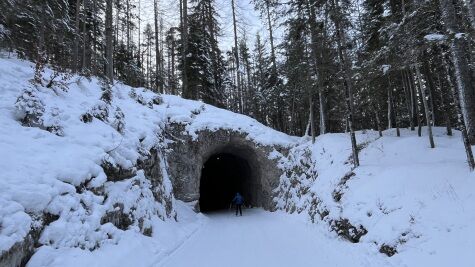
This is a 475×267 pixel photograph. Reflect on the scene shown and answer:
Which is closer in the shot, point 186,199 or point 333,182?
point 333,182

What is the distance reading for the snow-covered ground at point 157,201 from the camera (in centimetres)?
662

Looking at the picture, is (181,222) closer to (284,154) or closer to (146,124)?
(146,124)

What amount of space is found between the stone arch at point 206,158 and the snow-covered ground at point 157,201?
3193 mm

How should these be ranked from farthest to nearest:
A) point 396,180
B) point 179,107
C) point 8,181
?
point 179,107 → point 396,180 → point 8,181

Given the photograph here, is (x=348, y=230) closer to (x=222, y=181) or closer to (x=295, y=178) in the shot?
(x=295, y=178)

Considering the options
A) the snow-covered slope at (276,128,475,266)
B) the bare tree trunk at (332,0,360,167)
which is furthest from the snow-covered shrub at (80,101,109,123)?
the bare tree trunk at (332,0,360,167)

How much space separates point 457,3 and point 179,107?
14.3 m

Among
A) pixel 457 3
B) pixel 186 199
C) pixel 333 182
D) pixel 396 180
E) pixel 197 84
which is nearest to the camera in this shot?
pixel 396 180

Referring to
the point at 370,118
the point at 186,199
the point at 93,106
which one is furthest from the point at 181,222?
the point at 370,118

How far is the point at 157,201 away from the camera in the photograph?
12180 mm

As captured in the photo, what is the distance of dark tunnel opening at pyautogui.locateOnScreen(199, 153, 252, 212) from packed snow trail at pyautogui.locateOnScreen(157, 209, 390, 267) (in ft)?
42.5

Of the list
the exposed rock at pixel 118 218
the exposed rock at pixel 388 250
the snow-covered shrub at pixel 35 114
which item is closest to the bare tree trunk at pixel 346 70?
the exposed rock at pixel 388 250

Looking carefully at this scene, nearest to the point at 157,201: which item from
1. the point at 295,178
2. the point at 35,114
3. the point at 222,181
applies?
the point at 35,114

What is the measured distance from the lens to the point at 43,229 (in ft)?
20.3
